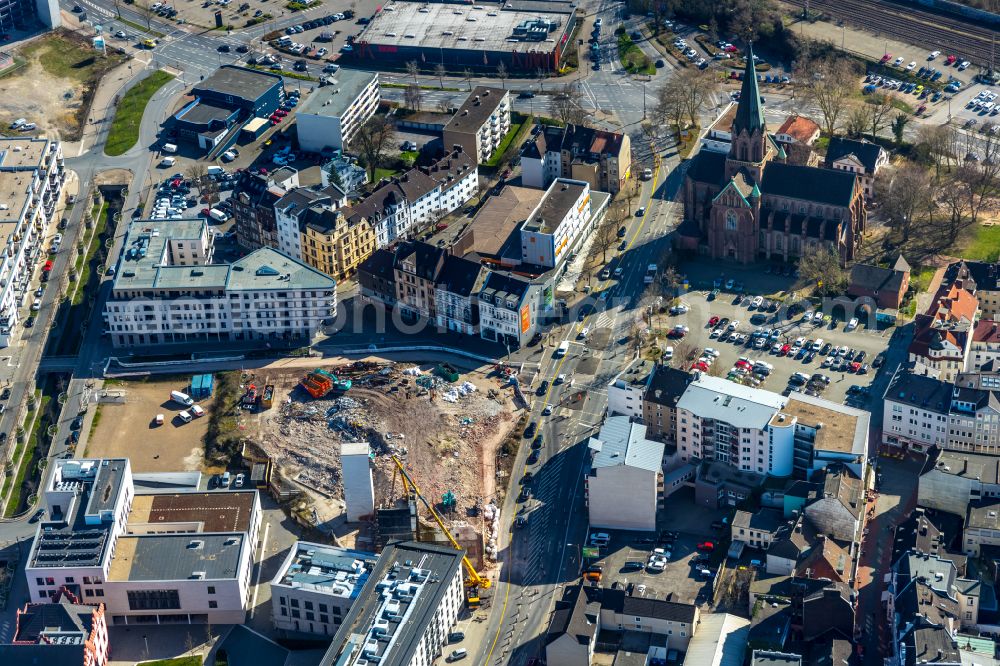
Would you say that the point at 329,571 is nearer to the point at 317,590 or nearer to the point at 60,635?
the point at 317,590

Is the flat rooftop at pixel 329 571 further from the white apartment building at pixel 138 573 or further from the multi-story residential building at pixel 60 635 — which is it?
the multi-story residential building at pixel 60 635

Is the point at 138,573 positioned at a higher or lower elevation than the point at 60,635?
lower

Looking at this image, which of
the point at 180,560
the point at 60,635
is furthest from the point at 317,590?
the point at 60,635

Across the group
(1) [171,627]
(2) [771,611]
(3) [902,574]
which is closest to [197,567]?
(1) [171,627]

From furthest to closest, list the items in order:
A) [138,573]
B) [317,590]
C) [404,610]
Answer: [138,573], [317,590], [404,610]

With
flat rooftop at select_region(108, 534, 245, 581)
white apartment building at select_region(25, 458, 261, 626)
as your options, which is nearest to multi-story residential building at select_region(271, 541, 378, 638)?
white apartment building at select_region(25, 458, 261, 626)

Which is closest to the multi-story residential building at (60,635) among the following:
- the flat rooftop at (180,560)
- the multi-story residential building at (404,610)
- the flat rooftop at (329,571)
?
the flat rooftop at (180,560)
